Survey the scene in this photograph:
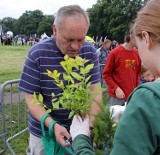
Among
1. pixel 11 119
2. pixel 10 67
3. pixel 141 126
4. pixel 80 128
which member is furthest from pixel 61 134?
pixel 10 67

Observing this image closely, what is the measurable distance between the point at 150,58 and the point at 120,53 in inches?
127

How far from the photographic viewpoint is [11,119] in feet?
15.0

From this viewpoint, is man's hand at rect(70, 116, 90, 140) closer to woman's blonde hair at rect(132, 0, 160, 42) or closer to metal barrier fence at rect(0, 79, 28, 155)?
woman's blonde hair at rect(132, 0, 160, 42)

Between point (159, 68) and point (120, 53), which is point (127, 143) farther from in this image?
point (120, 53)

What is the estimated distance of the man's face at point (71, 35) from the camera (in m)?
1.96

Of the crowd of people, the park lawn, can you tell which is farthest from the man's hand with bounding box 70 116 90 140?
the park lawn

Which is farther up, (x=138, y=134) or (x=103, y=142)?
(x=138, y=134)

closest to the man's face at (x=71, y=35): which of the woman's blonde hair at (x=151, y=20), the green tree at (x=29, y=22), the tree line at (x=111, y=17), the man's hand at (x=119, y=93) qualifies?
the woman's blonde hair at (x=151, y=20)

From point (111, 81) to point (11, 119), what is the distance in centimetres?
171

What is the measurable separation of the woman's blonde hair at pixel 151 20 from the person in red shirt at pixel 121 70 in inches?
124

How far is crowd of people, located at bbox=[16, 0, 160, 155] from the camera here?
937mm

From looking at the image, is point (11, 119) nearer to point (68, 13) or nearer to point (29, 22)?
point (68, 13)

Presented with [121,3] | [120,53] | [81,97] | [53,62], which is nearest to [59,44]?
[53,62]

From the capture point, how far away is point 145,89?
95 cm
